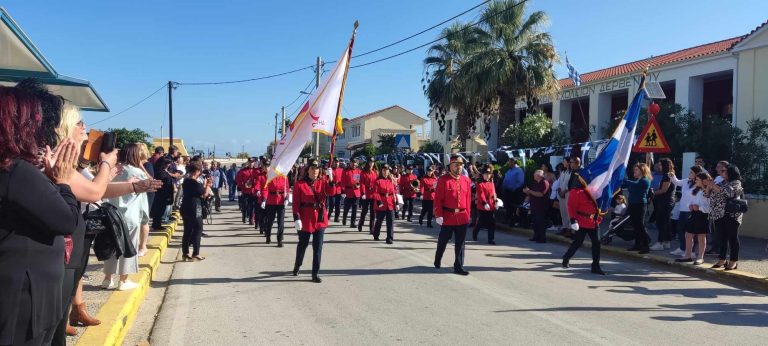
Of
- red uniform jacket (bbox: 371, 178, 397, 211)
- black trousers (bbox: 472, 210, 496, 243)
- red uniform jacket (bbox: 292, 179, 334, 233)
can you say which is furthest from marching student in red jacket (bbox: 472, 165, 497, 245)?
red uniform jacket (bbox: 292, 179, 334, 233)

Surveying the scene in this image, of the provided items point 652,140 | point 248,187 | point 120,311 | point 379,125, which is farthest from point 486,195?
point 379,125

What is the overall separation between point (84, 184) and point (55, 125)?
1.22 ft

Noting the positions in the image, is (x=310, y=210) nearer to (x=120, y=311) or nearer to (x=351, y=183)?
(x=120, y=311)

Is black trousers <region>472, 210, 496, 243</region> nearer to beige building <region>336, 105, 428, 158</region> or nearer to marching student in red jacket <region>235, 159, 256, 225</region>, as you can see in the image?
marching student in red jacket <region>235, 159, 256, 225</region>

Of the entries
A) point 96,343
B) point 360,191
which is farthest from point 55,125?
point 360,191

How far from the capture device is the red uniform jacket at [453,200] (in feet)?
30.0

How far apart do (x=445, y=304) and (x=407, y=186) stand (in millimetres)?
10771

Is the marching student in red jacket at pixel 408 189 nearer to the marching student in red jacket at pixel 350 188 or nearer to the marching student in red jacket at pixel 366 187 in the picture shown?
the marching student in red jacket at pixel 350 188

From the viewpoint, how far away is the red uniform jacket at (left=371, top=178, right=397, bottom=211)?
1245 cm

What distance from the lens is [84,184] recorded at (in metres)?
3.14

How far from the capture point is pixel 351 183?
15781 mm

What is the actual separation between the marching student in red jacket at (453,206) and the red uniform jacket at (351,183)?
6.56 meters

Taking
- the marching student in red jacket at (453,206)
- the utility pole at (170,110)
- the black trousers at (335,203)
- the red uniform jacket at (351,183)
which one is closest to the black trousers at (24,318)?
the marching student in red jacket at (453,206)

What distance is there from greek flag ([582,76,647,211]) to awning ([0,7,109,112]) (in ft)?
29.8
